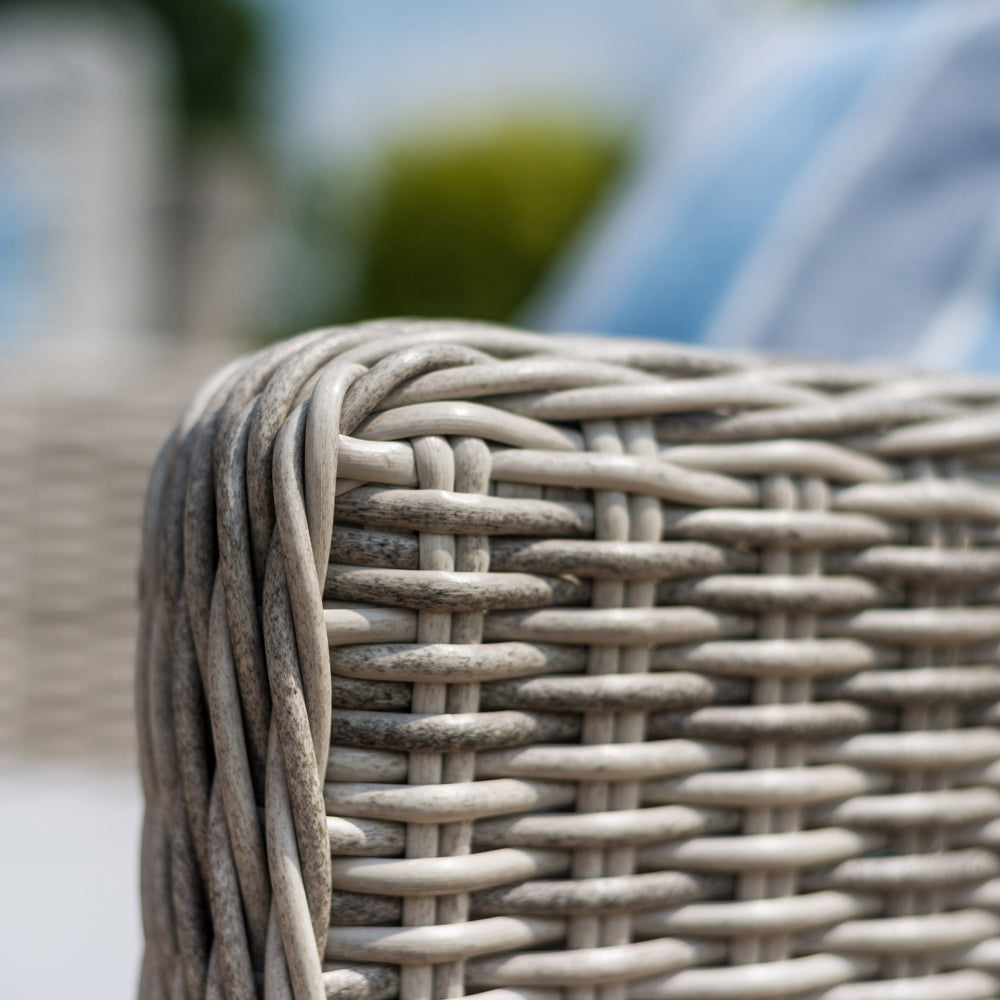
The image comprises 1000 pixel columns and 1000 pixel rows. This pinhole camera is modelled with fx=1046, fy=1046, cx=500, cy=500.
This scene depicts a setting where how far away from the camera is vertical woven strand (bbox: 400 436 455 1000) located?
372 mm

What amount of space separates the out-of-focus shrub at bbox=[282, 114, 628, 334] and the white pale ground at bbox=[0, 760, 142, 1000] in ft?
31.7

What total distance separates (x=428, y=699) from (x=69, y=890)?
597 mm

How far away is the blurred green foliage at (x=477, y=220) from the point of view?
36.4 feet

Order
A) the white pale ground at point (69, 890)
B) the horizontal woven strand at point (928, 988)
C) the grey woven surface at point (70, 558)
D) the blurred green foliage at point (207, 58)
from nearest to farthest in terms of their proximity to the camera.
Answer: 1. the horizontal woven strand at point (928, 988)
2. the white pale ground at point (69, 890)
3. the grey woven surface at point (70, 558)
4. the blurred green foliage at point (207, 58)

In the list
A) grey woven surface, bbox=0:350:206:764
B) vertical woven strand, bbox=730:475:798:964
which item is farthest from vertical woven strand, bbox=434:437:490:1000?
grey woven surface, bbox=0:350:206:764

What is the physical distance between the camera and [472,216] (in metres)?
11.3

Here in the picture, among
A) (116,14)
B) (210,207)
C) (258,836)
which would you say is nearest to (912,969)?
(258,836)

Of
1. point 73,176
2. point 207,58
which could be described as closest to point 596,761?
point 73,176

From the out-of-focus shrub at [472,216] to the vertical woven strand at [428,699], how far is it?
10.3 metres

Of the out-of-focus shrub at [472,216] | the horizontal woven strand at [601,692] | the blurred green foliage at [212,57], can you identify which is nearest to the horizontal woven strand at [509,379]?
the horizontal woven strand at [601,692]

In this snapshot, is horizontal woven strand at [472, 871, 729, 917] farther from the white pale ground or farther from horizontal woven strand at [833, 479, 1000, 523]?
the white pale ground

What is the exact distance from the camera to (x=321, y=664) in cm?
35

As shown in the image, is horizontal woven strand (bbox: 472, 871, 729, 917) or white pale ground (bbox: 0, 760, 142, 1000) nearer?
horizontal woven strand (bbox: 472, 871, 729, 917)

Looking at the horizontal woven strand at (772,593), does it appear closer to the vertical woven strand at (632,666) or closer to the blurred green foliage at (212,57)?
the vertical woven strand at (632,666)
